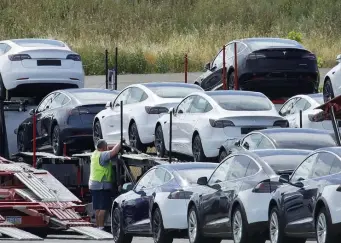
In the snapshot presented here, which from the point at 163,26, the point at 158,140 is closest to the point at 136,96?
the point at 158,140

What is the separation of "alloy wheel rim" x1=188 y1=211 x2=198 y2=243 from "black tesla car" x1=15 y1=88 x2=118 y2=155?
10.2 metres

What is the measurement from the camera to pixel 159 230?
21922 millimetres

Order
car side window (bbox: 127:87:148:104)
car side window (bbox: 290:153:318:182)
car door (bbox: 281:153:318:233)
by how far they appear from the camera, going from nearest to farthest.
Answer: car door (bbox: 281:153:318:233)
car side window (bbox: 290:153:318:182)
car side window (bbox: 127:87:148:104)

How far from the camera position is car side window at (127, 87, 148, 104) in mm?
30078

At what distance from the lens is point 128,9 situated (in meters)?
65.1

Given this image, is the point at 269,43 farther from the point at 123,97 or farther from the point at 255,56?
the point at 123,97

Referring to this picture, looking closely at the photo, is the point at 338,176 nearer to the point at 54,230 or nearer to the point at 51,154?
the point at 54,230

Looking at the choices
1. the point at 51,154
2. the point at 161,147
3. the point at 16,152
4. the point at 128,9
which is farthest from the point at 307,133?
the point at 128,9

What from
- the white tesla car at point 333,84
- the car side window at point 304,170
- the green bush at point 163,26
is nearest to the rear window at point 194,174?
the car side window at point 304,170

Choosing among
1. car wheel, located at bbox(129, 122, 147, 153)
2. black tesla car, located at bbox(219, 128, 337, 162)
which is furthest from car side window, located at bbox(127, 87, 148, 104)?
black tesla car, located at bbox(219, 128, 337, 162)

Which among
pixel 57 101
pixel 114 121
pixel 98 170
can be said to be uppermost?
pixel 57 101

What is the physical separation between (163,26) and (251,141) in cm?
3736

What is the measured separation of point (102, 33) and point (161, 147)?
32020 millimetres

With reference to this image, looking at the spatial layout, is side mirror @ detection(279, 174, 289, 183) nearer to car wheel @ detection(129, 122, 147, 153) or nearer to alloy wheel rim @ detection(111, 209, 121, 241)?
alloy wheel rim @ detection(111, 209, 121, 241)
